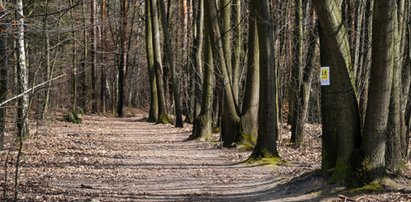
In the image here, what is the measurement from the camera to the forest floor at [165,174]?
9023mm

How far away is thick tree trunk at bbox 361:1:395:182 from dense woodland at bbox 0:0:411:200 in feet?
0.05

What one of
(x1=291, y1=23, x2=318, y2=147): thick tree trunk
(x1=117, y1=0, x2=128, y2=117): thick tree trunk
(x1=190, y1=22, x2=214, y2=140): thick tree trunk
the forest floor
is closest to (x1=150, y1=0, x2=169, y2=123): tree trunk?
(x1=117, y1=0, x2=128, y2=117): thick tree trunk

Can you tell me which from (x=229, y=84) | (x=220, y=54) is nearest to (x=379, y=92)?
(x=229, y=84)

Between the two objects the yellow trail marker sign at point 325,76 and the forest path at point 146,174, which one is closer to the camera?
the yellow trail marker sign at point 325,76

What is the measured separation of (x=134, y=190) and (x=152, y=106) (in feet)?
70.5

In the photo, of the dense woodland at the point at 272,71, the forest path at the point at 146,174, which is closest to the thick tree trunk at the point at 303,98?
the dense woodland at the point at 272,71

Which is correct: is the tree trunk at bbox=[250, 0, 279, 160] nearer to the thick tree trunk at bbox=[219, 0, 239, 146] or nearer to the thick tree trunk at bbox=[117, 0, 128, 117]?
the thick tree trunk at bbox=[219, 0, 239, 146]

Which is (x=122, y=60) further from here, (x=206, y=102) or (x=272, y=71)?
(x=272, y=71)

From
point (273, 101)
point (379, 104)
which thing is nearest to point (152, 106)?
point (273, 101)

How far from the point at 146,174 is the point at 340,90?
5066 mm

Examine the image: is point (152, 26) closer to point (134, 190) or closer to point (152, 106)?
point (152, 106)

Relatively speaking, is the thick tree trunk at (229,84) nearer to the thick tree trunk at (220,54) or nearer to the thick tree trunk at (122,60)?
the thick tree trunk at (220,54)

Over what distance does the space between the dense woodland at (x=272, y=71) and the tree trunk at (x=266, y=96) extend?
2 centimetres

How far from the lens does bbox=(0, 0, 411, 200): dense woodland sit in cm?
820
